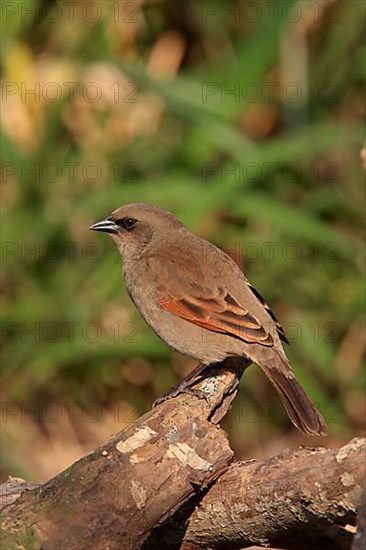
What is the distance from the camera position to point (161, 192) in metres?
8.27

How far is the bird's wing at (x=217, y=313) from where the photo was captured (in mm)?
5680

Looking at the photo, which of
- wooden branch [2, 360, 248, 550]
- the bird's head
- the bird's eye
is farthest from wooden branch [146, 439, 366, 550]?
the bird's eye

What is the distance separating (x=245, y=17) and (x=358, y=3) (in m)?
1.06

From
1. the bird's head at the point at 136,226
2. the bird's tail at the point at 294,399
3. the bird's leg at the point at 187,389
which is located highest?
the bird's head at the point at 136,226

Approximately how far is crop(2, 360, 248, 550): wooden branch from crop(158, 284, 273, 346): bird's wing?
922 millimetres

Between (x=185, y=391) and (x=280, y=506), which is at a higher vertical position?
(x=185, y=391)

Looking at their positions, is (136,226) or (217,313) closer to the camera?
(217,313)

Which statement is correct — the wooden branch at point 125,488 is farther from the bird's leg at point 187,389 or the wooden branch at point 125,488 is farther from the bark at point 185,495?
the bird's leg at point 187,389

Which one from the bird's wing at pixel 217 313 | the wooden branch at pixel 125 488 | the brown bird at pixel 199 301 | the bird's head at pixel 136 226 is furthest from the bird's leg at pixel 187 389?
the bird's head at pixel 136 226

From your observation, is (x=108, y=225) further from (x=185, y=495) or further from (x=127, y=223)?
(x=185, y=495)

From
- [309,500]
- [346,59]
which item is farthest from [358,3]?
[309,500]

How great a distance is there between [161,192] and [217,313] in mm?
2598

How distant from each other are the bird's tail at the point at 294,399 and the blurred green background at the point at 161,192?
7.17 ft

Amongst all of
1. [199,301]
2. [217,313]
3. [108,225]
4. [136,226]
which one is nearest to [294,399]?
[217,313]
